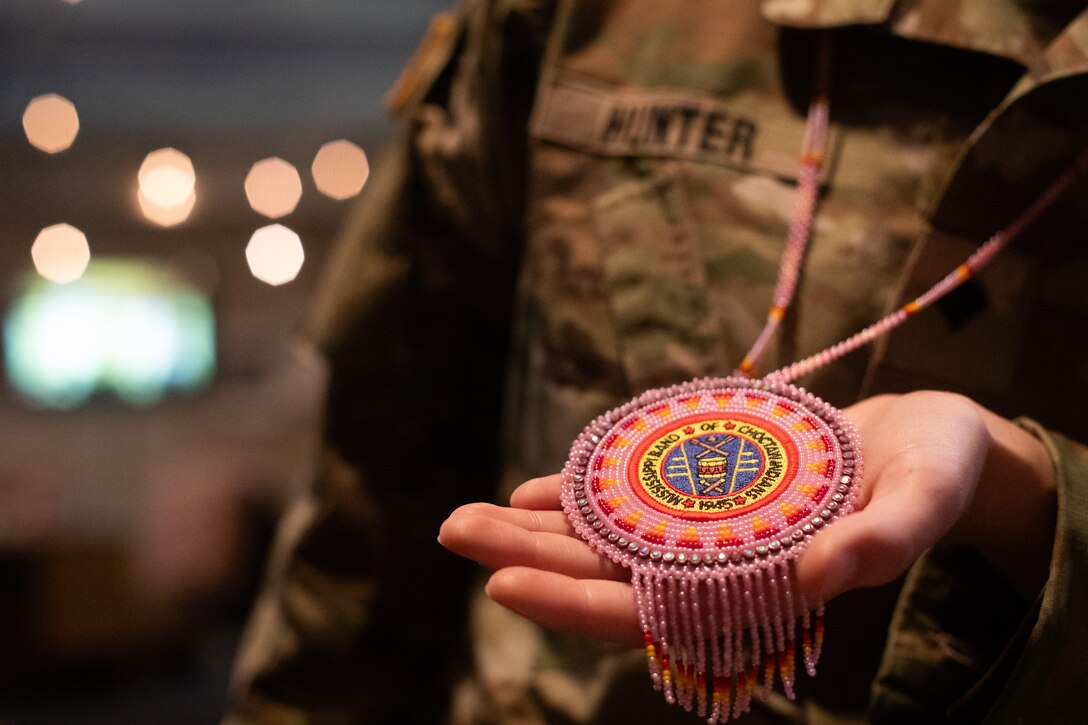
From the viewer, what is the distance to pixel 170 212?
2.13m

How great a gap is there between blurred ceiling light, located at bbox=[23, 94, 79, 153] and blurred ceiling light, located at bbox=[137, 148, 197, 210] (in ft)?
0.51

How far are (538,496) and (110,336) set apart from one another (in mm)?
2196

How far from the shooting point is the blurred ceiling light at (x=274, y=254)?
7.30 feet

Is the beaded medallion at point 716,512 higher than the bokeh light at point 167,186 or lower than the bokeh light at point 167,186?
lower

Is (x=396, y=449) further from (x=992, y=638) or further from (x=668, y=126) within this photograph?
(x=992, y=638)

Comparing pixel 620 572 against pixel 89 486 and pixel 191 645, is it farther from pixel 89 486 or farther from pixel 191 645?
pixel 89 486

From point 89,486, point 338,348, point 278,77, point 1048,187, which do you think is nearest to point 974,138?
point 1048,187

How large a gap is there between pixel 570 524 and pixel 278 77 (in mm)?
1754

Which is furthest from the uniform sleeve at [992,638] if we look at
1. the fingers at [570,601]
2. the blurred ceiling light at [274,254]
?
the blurred ceiling light at [274,254]

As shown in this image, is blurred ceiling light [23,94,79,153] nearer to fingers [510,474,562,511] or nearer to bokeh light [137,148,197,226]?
bokeh light [137,148,197,226]

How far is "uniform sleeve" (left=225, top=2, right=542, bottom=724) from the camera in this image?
95 cm

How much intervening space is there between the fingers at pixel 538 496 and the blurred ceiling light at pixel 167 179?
178 cm

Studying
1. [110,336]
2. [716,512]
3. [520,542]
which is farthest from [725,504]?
[110,336]

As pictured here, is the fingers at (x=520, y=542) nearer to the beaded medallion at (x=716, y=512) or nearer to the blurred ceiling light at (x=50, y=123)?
the beaded medallion at (x=716, y=512)
